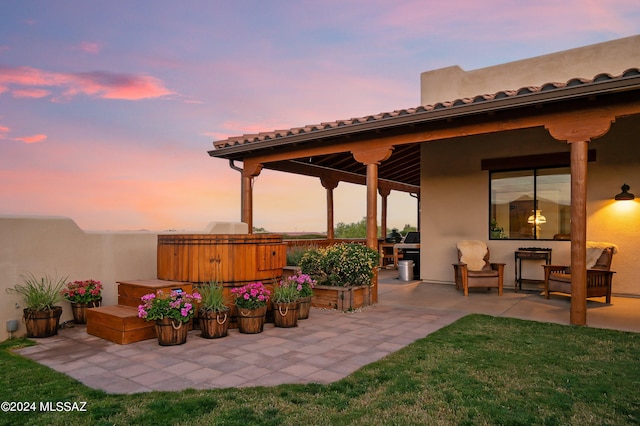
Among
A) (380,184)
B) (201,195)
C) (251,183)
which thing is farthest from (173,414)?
(380,184)

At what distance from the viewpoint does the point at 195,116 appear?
9.23m

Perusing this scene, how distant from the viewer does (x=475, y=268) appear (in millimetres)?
7656

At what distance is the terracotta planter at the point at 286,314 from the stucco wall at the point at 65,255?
2.53m

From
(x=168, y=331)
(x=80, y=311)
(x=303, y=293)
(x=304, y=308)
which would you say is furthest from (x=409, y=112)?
(x=80, y=311)

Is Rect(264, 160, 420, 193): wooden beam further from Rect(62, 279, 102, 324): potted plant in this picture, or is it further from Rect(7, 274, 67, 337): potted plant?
Rect(7, 274, 67, 337): potted plant

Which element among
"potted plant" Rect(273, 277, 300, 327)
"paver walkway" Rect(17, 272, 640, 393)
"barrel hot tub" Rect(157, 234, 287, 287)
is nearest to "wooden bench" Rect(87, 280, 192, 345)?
"paver walkway" Rect(17, 272, 640, 393)

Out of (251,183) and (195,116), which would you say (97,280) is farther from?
(195,116)

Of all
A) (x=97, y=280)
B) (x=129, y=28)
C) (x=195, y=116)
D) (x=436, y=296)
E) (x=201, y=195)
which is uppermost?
(x=129, y=28)

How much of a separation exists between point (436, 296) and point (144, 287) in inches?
189

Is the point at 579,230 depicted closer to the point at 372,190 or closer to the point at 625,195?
the point at 625,195

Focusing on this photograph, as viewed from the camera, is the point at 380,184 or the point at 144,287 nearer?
the point at 144,287

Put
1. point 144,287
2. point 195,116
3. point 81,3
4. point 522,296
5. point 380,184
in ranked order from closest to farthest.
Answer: point 144,287 < point 81,3 < point 522,296 < point 195,116 < point 380,184

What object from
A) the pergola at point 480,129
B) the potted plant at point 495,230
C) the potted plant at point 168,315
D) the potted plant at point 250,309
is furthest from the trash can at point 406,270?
the potted plant at point 168,315

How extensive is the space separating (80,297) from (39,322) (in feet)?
2.06
